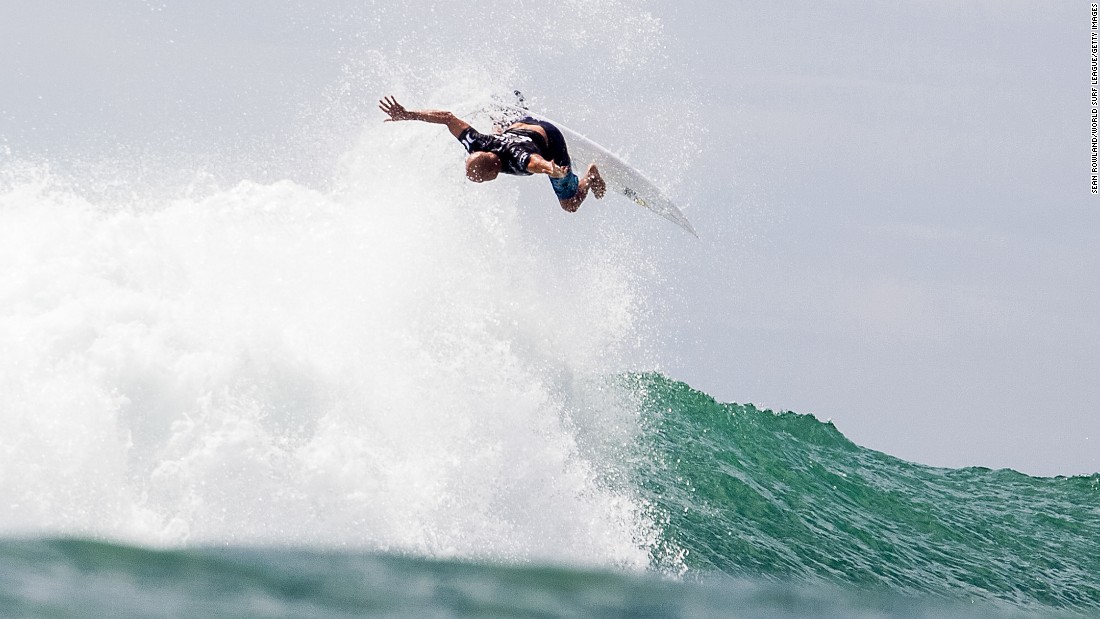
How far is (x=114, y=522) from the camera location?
8.23 meters

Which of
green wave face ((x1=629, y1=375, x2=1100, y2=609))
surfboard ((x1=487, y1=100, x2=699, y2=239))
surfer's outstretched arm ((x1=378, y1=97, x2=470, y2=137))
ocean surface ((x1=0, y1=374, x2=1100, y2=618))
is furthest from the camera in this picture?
green wave face ((x1=629, y1=375, x2=1100, y2=609))

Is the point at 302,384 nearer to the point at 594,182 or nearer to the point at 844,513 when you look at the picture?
the point at 594,182

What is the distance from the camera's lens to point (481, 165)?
9.52 meters

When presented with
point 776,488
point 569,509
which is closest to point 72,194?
point 569,509

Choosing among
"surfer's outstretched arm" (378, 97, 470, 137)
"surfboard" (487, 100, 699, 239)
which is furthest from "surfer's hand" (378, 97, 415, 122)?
"surfboard" (487, 100, 699, 239)

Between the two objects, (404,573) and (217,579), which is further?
(404,573)

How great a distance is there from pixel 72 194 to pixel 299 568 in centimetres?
522

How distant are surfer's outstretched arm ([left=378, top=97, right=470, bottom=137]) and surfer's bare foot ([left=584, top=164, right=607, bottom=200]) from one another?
121 centimetres

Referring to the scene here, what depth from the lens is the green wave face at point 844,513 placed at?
40.5ft

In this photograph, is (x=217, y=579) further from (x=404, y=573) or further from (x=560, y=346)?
(x=560, y=346)

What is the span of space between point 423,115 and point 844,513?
9.25m

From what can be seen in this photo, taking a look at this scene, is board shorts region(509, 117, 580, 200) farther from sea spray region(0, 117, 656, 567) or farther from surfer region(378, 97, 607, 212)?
sea spray region(0, 117, 656, 567)

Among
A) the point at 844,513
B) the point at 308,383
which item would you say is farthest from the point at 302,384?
the point at 844,513

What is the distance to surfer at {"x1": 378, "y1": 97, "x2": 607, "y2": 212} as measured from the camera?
31.1 ft
